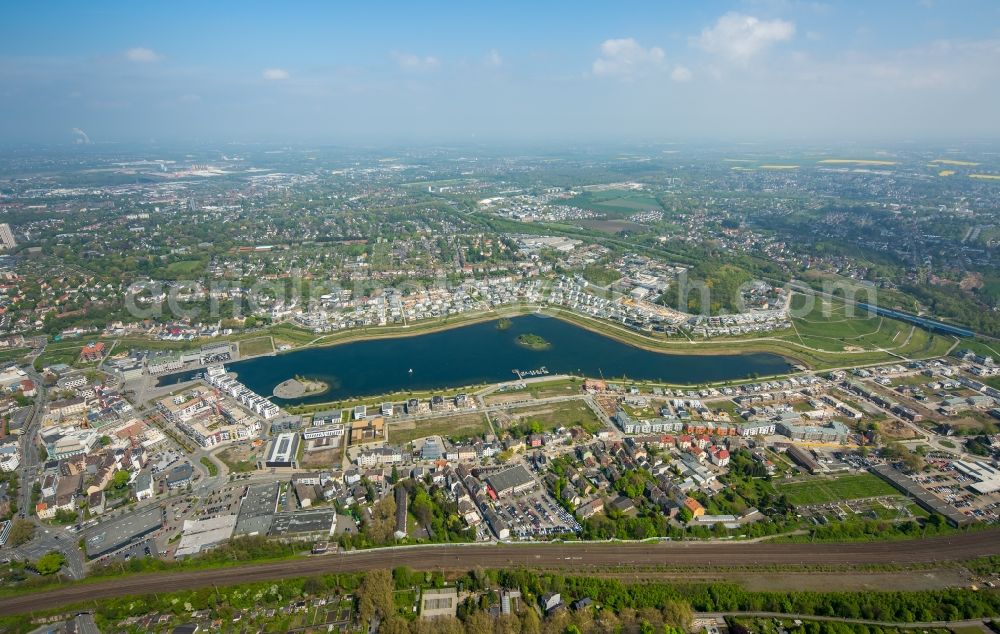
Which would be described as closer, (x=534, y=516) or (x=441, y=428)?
(x=534, y=516)

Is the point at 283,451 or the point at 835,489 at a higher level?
the point at 283,451

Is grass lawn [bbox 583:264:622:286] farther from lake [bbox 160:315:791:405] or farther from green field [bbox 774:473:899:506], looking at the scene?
green field [bbox 774:473:899:506]

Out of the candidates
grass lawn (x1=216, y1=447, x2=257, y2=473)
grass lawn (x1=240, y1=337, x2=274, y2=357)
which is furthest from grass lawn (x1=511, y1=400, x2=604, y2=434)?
grass lawn (x1=240, y1=337, x2=274, y2=357)

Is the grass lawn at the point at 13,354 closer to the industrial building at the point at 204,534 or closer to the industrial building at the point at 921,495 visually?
the industrial building at the point at 204,534

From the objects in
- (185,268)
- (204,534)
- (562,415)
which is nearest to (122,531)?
(204,534)

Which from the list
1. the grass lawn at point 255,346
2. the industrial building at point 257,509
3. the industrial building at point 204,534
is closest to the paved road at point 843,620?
the industrial building at point 257,509

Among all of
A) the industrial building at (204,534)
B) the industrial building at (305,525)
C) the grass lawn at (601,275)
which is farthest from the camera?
the grass lawn at (601,275)

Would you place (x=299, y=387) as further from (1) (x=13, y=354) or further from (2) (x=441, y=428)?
(1) (x=13, y=354)
